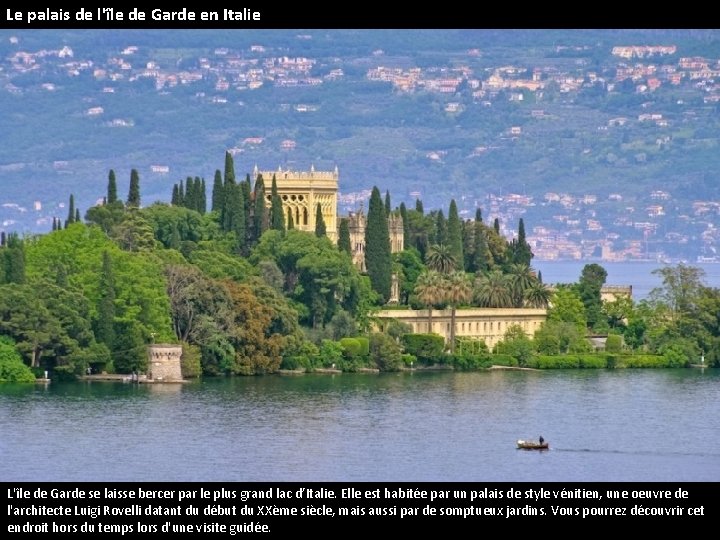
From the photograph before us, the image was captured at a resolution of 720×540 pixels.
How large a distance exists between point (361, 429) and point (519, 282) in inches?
1667

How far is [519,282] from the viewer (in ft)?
426

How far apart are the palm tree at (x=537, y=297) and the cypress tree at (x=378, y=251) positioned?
6.38 metres

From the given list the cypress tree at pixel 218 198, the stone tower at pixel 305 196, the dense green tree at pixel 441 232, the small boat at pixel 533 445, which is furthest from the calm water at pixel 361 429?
the stone tower at pixel 305 196

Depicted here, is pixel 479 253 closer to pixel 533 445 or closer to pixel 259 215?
pixel 259 215

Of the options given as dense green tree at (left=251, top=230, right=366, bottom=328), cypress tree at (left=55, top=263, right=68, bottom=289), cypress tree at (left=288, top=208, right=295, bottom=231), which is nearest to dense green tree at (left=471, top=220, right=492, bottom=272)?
cypress tree at (left=288, top=208, right=295, bottom=231)

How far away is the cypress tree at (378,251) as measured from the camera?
126062mm

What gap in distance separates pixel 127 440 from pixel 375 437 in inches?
292

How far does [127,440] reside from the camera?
83.3 meters

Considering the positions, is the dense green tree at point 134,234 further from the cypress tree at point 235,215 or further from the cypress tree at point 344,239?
the cypress tree at point 344,239

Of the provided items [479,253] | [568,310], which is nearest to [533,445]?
[568,310]

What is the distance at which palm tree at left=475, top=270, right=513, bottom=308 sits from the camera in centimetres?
12719

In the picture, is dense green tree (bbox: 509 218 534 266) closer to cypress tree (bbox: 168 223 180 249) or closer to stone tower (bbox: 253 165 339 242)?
stone tower (bbox: 253 165 339 242)
